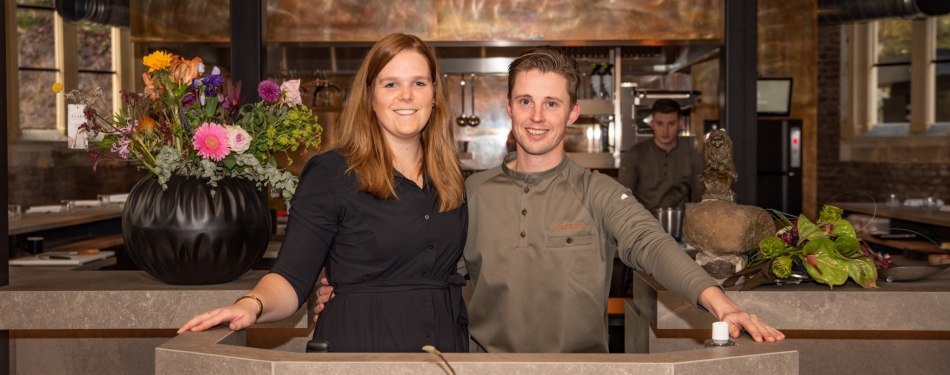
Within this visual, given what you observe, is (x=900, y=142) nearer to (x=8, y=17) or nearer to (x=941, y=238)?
(x=941, y=238)

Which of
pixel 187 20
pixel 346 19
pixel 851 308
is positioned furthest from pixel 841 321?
pixel 187 20

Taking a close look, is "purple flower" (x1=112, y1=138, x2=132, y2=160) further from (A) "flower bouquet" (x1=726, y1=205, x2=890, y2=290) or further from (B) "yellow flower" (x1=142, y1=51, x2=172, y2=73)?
(A) "flower bouquet" (x1=726, y1=205, x2=890, y2=290)

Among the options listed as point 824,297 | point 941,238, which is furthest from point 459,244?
point 941,238

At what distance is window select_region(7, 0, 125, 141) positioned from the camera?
9227 mm

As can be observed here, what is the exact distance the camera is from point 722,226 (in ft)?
8.18

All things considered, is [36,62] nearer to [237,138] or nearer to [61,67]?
[61,67]

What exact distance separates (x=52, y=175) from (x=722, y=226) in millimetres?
8511

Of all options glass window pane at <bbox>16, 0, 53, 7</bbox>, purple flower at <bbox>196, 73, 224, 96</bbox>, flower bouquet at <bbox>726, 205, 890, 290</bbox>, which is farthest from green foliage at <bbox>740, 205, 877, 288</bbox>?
glass window pane at <bbox>16, 0, 53, 7</bbox>

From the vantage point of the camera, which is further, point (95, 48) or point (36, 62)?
point (95, 48)

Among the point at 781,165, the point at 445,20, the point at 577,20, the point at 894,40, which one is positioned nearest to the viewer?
Result: the point at 577,20

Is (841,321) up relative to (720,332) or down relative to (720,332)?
down

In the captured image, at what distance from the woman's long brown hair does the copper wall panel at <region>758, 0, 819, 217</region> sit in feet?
23.8

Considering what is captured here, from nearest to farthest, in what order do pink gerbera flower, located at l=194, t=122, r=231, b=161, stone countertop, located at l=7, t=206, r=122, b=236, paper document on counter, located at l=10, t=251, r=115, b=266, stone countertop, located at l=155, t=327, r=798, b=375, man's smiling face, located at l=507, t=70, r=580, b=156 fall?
stone countertop, located at l=155, t=327, r=798, b=375
man's smiling face, located at l=507, t=70, r=580, b=156
pink gerbera flower, located at l=194, t=122, r=231, b=161
paper document on counter, located at l=10, t=251, r=115, b=266
stone countertop, located at l=7, t=206, r=122, b=236

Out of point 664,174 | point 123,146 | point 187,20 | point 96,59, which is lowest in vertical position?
point 664,174
